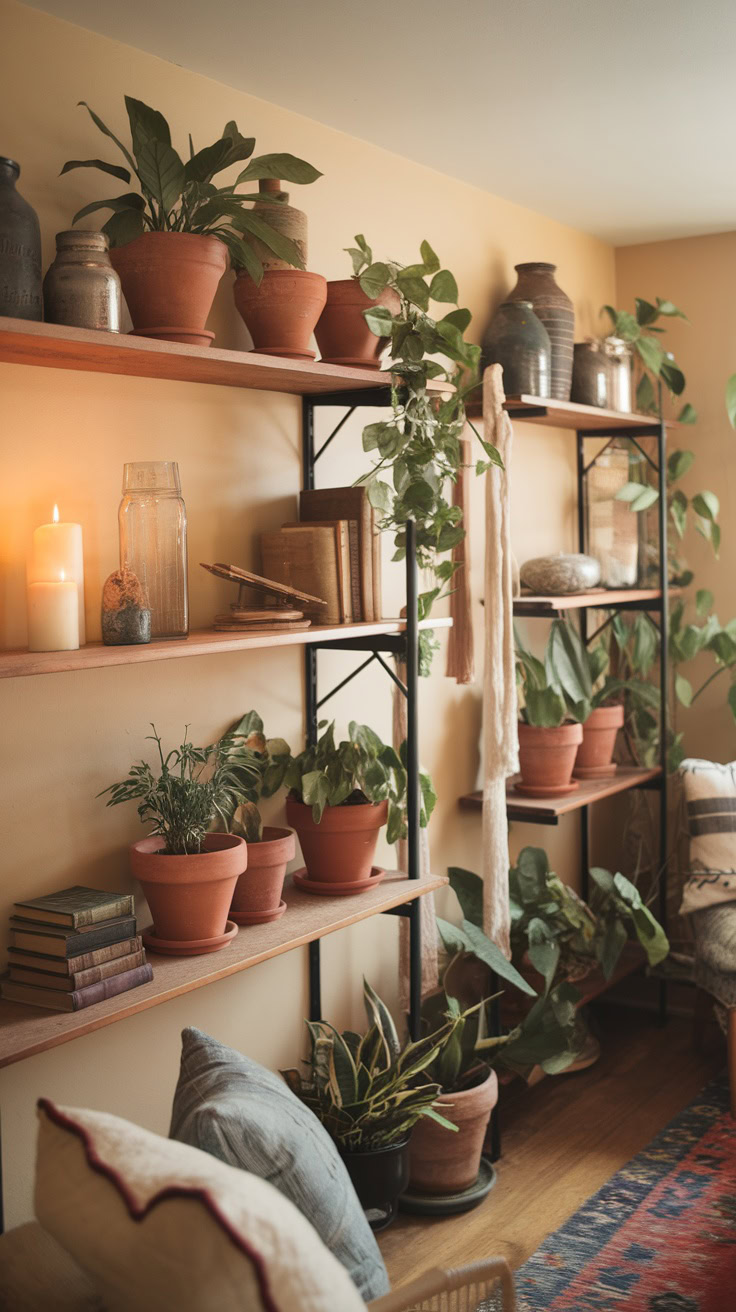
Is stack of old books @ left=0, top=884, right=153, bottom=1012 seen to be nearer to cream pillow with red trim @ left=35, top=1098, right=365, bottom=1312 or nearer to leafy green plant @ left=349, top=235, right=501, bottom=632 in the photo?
cream pillow with red trim @ left=35, top=1098, right=365, bottom=1312

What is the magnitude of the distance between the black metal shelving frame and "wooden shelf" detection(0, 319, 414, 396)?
50 millimetres

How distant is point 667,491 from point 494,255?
3.65 feet

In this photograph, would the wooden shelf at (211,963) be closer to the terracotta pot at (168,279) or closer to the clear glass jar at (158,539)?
the clear glass jar at (158,539)

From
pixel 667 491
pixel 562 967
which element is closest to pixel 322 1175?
pixel 562 967

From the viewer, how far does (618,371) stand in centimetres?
379

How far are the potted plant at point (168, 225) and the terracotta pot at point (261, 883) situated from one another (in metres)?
0.95

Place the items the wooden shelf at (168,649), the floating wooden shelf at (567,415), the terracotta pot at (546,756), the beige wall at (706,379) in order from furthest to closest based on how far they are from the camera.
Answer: the beige wall at (706,379) < the terracotta pot at (546,756) < the floating wooden shelf at (567,415) < the wooden shelf at (168,649)

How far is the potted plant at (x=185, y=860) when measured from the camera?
2146mm

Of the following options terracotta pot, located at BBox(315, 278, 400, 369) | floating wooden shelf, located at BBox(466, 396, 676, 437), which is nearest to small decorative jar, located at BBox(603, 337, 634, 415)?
floating wooden shelf, located at BBox(466, 396, 676, 437)

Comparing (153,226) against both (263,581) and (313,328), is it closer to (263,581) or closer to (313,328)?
(313,328)

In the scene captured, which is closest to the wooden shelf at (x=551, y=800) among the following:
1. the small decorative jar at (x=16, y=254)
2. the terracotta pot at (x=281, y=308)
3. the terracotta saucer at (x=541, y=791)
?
the terracotta saucer at (x=541, y=791)

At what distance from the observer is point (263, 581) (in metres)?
2.36

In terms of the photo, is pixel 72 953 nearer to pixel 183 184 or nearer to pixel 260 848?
pixel 260 848

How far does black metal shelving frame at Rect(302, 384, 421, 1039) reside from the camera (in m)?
2.58
